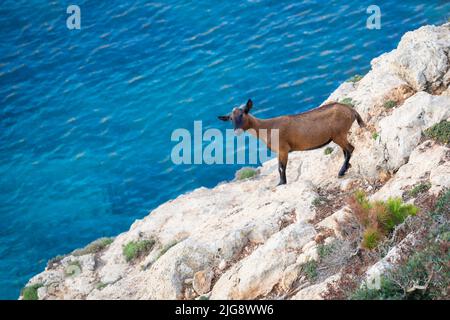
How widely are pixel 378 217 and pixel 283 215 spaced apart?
2639 millimetres

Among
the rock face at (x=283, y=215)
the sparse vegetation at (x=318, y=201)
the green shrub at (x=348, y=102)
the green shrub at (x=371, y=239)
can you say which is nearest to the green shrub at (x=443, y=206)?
the rock face at (x=283, y=215)

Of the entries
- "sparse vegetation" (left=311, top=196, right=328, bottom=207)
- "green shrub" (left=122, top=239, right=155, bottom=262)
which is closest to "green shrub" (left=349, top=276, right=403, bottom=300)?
"sparse vegetation" (left=311, top=196, right=328, bottom=207)

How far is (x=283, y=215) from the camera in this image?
12.7 m

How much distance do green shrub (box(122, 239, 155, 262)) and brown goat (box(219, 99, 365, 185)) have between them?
3.52 meters

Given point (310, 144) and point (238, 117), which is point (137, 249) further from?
point (310, 144)

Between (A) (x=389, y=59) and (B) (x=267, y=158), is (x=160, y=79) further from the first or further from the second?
(A) (x=389, y=59)

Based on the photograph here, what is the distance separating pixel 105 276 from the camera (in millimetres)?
15633

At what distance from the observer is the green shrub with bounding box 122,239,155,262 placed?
15.8 meters

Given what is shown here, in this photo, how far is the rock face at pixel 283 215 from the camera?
1114 centimetres

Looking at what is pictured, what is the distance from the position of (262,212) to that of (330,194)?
1408mm

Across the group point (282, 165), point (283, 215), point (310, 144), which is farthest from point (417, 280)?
point (282, 165)

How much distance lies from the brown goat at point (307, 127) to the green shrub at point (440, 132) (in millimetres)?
2272

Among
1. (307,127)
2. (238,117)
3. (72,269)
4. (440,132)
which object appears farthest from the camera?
(72,269)

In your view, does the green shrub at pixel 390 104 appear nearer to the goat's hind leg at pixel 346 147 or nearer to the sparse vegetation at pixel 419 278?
the goat's hind leg at pixel 346 147
